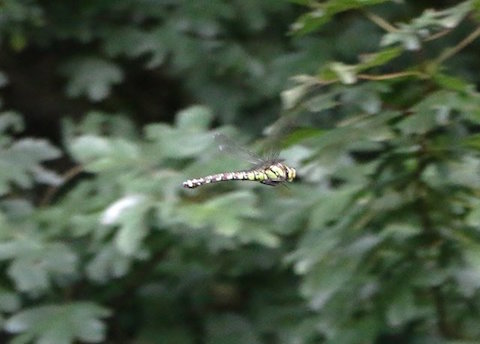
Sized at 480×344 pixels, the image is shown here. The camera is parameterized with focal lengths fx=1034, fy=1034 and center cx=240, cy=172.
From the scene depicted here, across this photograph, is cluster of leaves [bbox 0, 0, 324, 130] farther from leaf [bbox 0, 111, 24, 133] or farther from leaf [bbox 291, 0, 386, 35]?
leaf [bbox 291, 0, 386, 35]

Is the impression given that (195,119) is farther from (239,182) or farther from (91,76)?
(91,76)

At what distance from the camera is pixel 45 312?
2793mm

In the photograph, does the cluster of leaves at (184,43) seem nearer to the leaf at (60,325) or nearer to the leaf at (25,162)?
the leaf at (25,162)

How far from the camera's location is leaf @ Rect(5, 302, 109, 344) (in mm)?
2695

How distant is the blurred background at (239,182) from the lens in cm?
201

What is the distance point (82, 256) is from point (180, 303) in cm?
41

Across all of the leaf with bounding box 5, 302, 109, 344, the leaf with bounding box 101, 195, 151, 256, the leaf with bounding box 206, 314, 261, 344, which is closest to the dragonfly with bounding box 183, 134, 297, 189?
the leaf with bounding box 101, 195, 151, 256

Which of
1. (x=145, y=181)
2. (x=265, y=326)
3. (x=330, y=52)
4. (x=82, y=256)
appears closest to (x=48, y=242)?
(x=82, y=256)

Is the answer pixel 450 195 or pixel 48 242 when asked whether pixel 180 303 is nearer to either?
pixel 48 242

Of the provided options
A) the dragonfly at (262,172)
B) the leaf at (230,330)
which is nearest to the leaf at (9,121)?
the leaf at (230,330)

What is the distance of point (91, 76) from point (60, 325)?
1.08 metres

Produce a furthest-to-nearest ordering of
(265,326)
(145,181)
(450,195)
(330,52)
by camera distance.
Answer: (330,52), (265,326), (145,181), (450,195)

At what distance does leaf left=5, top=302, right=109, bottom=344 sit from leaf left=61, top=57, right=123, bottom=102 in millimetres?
929

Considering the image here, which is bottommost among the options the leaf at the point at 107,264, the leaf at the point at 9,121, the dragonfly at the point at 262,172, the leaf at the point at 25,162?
the dragonfly at the point at 262,172
